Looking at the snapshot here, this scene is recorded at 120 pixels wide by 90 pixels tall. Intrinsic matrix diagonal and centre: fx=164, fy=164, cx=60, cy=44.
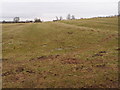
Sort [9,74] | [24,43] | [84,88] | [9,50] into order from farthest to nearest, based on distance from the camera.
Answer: [24,43], [9,50], [9,74], [84,88]

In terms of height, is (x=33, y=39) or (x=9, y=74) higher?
(x=33, y=39)

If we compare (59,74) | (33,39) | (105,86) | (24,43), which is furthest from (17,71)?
(33,39)

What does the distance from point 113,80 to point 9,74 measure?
9.99m

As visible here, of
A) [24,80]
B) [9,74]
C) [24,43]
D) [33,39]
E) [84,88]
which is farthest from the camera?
[33,39]

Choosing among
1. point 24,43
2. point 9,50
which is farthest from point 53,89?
point 24,43

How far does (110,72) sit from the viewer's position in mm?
15023

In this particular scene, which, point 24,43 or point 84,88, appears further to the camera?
point 24,43

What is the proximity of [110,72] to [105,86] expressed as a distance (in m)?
3.10

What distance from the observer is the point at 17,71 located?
1725cm

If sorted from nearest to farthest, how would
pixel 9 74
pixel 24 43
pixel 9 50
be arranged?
pixel 9 74
pixel 9 50
pixel 24 43

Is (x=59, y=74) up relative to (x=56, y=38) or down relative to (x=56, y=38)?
down

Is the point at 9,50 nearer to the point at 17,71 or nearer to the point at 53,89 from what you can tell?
the point at 17,71

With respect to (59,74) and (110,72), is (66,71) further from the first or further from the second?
(110,72)

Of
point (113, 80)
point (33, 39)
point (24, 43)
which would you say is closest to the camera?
point (113, 80)
